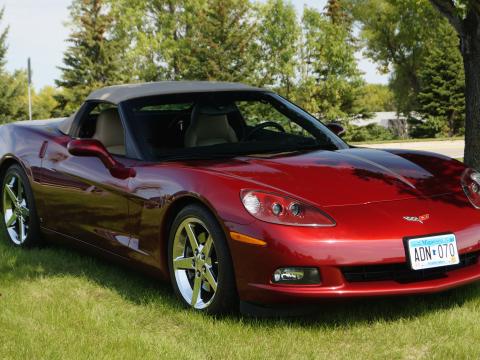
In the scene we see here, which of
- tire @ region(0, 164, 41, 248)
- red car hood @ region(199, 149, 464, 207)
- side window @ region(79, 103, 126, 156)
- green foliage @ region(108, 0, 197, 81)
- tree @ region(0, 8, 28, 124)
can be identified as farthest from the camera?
green foliage @ region(108, 0, 197, 81)

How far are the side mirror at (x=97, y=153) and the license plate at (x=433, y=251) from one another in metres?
1.98

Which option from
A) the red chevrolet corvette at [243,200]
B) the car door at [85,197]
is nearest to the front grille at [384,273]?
the red chevrolet corvette at [243,200]

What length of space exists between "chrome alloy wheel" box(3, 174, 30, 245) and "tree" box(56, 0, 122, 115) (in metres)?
40.6

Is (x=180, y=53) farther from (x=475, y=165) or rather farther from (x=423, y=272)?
(x=423, y=272)

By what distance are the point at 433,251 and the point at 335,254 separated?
1.79 feet

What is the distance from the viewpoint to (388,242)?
3762mm

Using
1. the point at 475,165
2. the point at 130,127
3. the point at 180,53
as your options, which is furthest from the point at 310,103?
the point at 130,127

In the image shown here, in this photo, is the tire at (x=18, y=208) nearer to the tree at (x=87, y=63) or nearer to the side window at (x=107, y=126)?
the side window at (x=107, y=126)

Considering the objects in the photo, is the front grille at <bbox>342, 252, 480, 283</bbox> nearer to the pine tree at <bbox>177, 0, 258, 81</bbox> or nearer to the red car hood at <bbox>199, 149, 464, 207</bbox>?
the red car hood at <bbox>199, 149, 464, 207</bbox>

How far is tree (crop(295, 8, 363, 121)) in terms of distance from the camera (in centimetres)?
4425

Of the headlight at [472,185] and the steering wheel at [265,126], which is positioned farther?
the steering wheel at [265,126]

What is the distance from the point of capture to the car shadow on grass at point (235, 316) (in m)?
4.03

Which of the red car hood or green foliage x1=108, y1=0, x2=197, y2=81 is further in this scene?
green foliage x1=108, y1=0, x2=197, y2=81

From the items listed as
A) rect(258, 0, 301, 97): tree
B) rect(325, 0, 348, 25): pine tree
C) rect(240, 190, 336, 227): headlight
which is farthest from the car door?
rect(325, 0, 348, 25): pine tree
